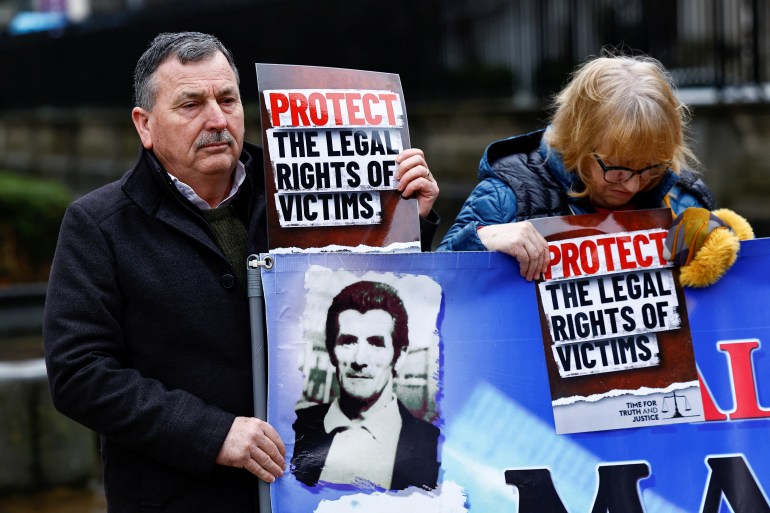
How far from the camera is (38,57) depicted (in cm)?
2022

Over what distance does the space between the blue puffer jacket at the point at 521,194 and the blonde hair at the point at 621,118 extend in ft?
0.13

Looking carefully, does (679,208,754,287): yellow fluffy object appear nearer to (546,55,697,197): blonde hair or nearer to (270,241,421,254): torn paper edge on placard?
(546,55,697,197): blonde hair

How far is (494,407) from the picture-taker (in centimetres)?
300

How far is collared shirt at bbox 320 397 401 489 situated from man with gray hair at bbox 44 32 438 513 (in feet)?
0.50

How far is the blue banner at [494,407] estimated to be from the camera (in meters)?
2.93

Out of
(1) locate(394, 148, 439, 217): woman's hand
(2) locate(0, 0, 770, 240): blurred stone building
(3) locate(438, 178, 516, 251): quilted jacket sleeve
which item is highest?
(2) locate(0, 0, 770, 240): blurred stone building

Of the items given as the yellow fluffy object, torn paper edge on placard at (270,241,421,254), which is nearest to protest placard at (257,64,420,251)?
torn paper edge on placard at (270,241,421,254)

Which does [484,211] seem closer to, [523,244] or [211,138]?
[523,244]

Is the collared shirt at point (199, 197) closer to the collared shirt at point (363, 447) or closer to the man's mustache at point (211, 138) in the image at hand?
the man's mustache at point (211, 138)

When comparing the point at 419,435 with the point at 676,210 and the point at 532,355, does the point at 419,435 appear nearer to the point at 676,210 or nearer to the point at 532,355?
the point at 532,355

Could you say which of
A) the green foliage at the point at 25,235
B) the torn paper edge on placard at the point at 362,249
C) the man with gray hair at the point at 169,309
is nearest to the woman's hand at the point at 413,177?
the man with gray hair at the point at 169,309

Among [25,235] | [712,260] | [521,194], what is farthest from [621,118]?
[25,235]

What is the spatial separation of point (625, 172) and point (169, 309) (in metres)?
1.23

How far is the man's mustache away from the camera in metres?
2.91
